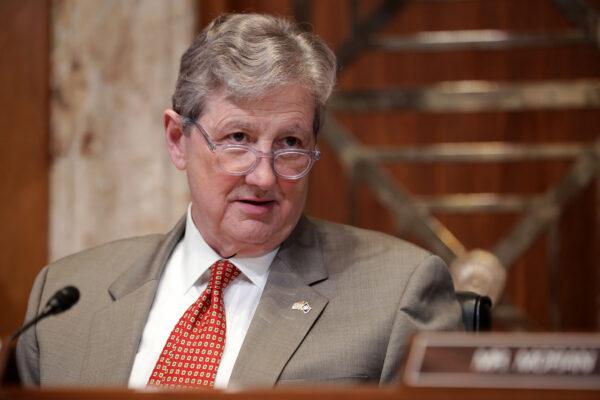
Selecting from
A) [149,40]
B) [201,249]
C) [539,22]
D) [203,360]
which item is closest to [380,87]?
[539,22]

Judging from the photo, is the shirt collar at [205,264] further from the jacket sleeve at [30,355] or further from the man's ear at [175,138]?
the jacket sleeve at [30,355]

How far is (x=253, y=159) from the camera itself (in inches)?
89.7

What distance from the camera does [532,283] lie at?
4.24 metres

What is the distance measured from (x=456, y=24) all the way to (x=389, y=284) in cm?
219

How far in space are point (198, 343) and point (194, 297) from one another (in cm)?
17

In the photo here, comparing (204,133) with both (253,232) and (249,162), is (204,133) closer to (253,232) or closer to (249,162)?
(249,162)

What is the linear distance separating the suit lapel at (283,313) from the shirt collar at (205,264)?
0.03 metres

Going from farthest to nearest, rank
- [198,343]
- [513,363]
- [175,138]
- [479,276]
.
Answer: [479,276] < [175,138] < [198,343] < [513,363]

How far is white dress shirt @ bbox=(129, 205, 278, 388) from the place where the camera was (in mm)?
2268

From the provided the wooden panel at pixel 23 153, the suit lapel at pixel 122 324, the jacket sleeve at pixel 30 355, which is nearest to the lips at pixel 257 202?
the suit lapel at pixel 122 324

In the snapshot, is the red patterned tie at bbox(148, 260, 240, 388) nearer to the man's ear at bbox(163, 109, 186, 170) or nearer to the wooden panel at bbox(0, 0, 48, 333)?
the man's ear at bbox(163, 109, 186, 170)

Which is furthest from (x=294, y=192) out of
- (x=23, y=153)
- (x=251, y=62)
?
(x=23, y=153)

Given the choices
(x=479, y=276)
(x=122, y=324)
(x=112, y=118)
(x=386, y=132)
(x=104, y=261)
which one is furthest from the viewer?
(x=386, y=132)

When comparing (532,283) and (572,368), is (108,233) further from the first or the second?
(572,368)
